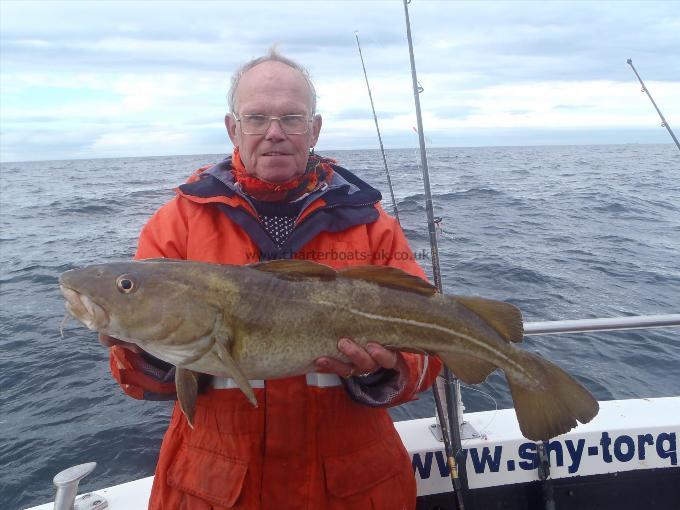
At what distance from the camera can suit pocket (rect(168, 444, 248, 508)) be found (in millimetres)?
2832

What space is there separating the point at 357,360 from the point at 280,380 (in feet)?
1.66

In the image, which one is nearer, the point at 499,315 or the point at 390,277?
the point at 390,277

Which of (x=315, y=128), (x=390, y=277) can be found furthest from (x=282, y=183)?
(x=390, y=277)

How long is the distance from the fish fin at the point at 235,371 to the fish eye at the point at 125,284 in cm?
50

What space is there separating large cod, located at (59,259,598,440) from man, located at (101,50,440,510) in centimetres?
17

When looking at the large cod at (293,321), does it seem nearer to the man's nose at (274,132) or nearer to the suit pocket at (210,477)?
the suit pocket at (210,477)

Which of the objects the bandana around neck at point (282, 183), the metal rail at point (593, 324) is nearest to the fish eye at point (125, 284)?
the bandana around neck at point (282, 183)

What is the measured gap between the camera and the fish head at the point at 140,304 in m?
2.59

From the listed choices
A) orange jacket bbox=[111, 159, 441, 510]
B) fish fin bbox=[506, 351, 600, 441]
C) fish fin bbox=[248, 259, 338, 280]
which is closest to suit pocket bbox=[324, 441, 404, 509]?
orange jacket bbox=[111, 159, 441, 510]

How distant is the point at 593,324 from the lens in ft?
12.8

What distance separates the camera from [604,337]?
10.1 m

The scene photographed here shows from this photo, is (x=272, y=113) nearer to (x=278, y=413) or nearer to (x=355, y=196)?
(x=355, y=196)

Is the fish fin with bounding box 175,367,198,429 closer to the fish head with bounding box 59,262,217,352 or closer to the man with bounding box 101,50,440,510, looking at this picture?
the fish head with bounding box 59,262,217,352

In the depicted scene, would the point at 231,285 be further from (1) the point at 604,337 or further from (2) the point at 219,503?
(1) the point at 604,337
